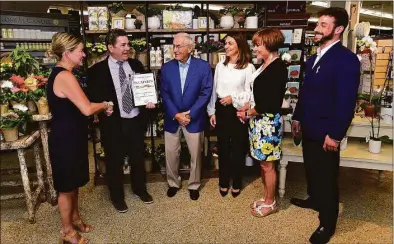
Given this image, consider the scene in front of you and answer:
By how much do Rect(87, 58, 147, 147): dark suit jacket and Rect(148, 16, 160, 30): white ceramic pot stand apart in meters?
0.80

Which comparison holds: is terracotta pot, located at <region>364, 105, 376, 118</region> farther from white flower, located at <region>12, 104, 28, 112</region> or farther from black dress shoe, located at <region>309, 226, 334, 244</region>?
white flower, located at <region>12, 104, 28, 112</region>

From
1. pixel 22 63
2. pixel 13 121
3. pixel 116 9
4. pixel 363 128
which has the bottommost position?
pixel 363 128

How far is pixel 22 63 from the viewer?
8.81 feet

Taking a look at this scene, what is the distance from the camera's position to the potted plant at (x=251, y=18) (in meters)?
3.41

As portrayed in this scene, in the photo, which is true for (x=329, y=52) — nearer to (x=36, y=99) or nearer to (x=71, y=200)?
(x=71, y=200)

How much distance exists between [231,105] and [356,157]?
1222mm

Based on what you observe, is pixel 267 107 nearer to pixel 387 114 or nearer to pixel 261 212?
pixel 261 212

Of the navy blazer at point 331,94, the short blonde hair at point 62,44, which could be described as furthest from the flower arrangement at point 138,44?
the navy blazer at point 331,94

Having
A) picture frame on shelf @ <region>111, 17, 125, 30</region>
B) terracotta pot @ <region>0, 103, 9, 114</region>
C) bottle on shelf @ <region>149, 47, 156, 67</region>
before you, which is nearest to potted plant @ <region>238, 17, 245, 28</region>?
bottle on shelf @ <region>149, 47, 156, 67</region>

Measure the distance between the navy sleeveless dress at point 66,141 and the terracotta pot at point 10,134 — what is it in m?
0.58

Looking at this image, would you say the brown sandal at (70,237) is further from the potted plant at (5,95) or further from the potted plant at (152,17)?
the potted plant at (152,17)

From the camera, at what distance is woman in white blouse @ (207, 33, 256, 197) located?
9.36 ft

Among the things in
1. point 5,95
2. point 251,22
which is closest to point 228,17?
point 251,22

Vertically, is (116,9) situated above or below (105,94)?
above
